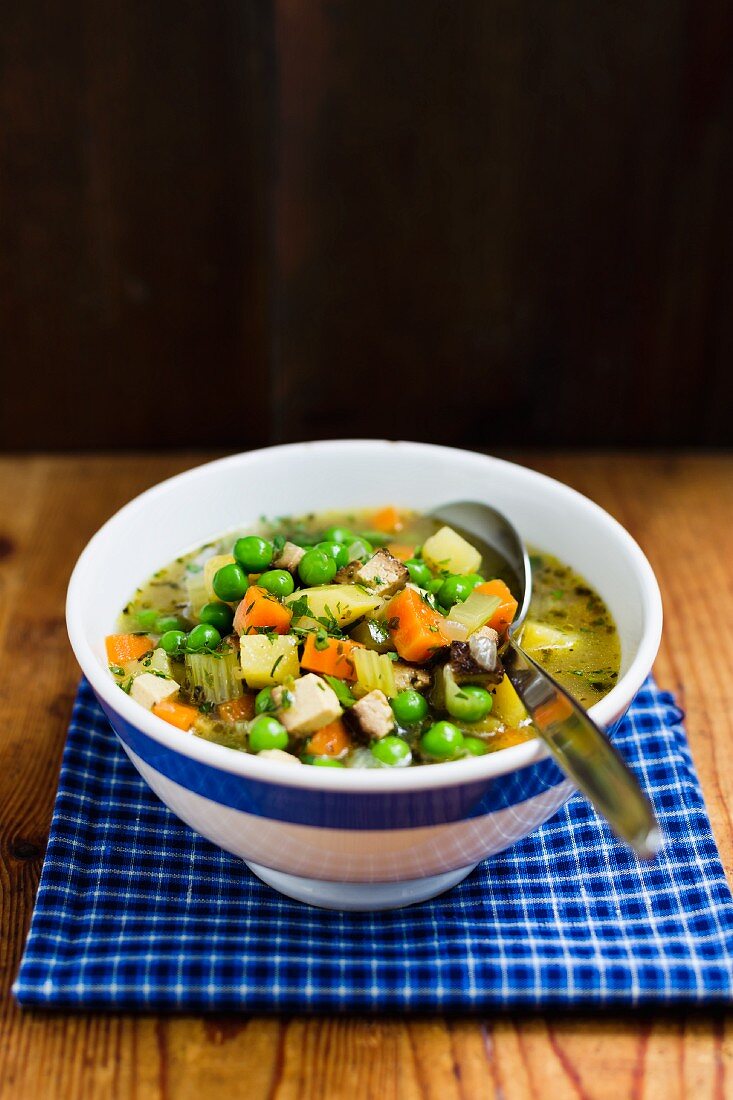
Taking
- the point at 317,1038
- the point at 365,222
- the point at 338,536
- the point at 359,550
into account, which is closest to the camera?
the point at 317,1038

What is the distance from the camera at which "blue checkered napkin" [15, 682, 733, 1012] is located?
89.6 inches

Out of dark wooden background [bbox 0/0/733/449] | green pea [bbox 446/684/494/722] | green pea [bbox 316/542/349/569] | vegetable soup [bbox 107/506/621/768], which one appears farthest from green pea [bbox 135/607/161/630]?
dark wooden background [bbox 0/0/733/449]

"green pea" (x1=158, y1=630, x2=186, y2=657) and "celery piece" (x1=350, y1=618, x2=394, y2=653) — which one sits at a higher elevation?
"celery piece" (x1=350, y1=618, x2=394, y2=653)

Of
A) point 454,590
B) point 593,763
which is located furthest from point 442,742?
point 454,590

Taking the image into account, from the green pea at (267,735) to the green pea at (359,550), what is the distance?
72 cm

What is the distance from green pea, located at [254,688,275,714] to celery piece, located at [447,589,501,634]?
52 cm

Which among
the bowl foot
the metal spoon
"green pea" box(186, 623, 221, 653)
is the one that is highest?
the metal spoon

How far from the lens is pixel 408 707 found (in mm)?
2430

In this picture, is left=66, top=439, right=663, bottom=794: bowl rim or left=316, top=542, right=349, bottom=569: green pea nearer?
left=66, top=439, right=663, bottom=794: bowl rim

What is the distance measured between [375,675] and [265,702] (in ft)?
0.83

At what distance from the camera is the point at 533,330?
483cm

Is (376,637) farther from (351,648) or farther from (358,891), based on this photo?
(358,891)

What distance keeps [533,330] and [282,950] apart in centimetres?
318

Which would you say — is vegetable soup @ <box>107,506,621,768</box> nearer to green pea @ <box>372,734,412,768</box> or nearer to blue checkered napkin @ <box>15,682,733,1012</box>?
green pea @ <box>372,734,412,768</box>
